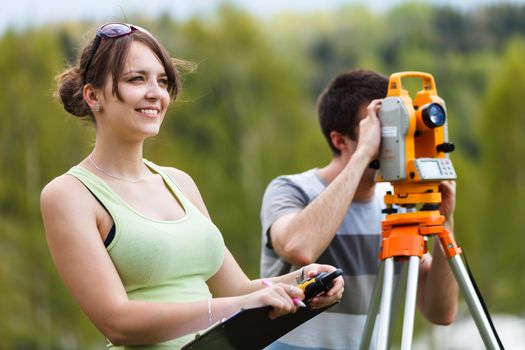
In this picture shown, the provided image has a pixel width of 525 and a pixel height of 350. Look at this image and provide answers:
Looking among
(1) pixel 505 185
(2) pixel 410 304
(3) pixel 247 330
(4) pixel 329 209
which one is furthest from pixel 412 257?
(1) pixel 505 185

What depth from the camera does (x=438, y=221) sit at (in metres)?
3.33

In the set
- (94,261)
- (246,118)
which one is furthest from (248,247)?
(94,261)

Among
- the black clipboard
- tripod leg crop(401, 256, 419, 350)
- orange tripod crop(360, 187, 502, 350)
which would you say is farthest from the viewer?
orange tripod crop(360, 187, 502, 350)

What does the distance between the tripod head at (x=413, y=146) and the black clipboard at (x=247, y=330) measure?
0.84 m

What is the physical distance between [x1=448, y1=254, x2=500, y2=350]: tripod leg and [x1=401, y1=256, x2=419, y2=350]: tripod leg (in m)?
0.14

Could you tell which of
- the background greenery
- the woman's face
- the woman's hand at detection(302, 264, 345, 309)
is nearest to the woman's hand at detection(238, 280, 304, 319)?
the woman's hand at detection(302, 264, 345, 309)

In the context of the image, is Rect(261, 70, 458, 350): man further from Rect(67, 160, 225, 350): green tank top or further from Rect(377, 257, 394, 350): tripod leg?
Rect(67, 160, 225, 350): green tank top

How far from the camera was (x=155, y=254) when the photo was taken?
2.48m

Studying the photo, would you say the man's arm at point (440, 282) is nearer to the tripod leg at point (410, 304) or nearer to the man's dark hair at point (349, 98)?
the tripod leg at point (410, 304)

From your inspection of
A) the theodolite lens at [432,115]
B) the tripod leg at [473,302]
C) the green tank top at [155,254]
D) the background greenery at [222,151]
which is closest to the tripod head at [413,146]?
the theodolite lens at [432,115]

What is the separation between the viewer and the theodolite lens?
10.8 feet

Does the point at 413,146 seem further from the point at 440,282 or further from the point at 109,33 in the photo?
the point at 109,33

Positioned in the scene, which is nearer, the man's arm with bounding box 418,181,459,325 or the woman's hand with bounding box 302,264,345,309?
the woman's hand with bounding box 302,264,345,309

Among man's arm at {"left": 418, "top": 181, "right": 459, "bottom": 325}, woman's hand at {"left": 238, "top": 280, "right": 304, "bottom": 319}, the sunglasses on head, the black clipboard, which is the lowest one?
man's arm at {"left": 418, "top": 181, "right": 459, "bottom": 325}
